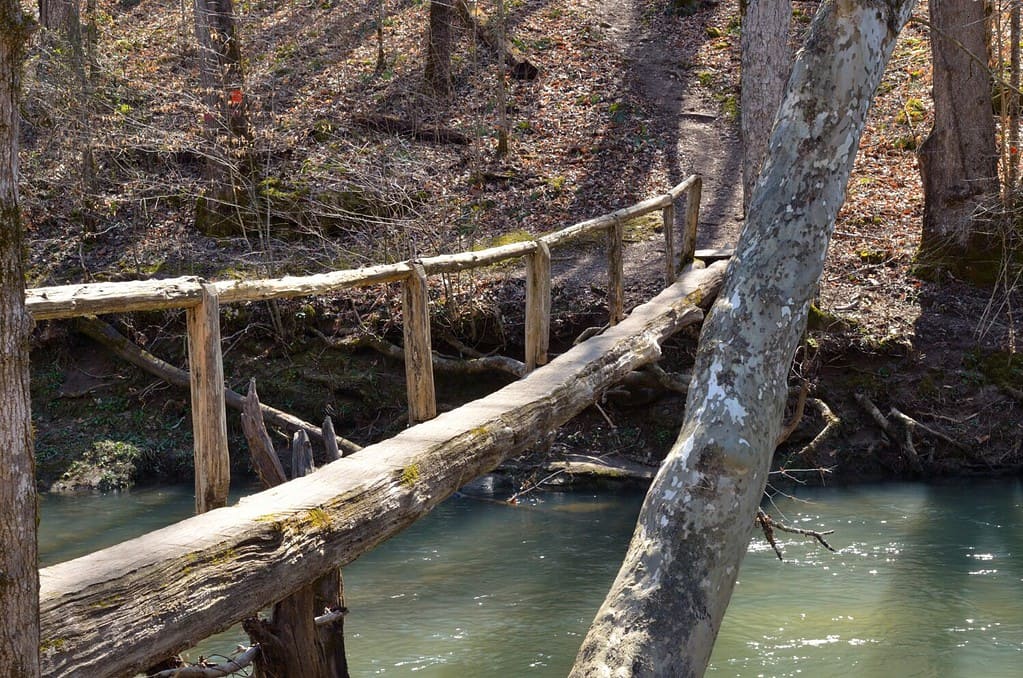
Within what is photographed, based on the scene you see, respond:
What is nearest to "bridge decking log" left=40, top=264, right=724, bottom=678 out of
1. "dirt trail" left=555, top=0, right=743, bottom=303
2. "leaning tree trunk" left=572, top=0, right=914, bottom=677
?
"leaning tree trunk" left=572, top=0, right=914, bottom=677

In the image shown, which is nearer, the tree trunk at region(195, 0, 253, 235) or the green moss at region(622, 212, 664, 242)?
the tree trunk at region(195, 0, 253, 235)

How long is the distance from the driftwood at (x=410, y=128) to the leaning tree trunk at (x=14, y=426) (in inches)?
552

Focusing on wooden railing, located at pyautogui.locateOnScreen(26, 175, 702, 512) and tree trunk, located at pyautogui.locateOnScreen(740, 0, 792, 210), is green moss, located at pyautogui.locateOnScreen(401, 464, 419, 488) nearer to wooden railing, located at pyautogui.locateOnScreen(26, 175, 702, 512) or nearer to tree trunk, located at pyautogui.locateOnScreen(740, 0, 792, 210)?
wooden railing, located at pyautogui.locateOnScreen(26, 175, 702, 512)

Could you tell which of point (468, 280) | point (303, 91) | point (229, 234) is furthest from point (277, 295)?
point (303, 91)

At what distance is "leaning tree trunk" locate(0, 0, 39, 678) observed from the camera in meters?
2.21

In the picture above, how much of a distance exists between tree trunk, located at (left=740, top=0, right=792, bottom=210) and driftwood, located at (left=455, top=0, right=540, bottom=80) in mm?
6111

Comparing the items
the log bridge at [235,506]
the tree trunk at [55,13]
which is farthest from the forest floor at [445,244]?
the log bridge at [235,506]

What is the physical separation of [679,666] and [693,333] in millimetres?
9032

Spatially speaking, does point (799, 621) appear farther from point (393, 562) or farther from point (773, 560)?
point (393, 562)

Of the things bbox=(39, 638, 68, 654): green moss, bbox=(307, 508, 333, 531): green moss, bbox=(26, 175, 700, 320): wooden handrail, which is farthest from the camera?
bbox=(307, 508, 333, 531): green moss

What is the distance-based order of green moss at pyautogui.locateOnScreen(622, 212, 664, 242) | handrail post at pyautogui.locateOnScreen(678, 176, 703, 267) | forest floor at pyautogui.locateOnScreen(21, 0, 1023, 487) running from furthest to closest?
green moss at pyautogui.locateOnScreen(622, 212, 664, 242) < handrail post at pyautogui.locateOnScreen(678, 176, 703, 267) < forest floor at pyautogui.locateOnScreen(21, 0, 1023, 487)

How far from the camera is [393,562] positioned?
8867mm

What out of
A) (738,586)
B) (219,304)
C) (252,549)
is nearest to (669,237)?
(738,586)

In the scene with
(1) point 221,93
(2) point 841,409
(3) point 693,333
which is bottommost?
(2) point 841,409
